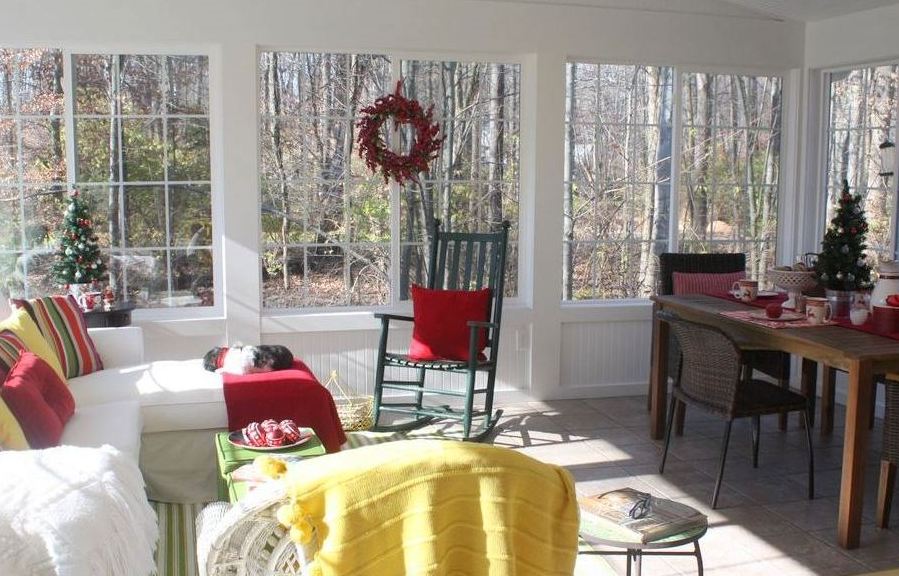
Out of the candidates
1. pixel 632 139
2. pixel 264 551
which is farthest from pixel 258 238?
pixel 264 551

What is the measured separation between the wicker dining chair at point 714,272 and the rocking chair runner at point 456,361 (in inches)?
39.0

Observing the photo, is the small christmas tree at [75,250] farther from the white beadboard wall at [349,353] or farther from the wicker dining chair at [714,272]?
the wicker dining chair at [714,272]

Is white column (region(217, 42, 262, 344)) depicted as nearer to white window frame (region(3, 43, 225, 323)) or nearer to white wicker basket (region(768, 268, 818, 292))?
white window frame (region(3, 43, 225, 323))

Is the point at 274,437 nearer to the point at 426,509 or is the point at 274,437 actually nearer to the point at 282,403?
the point at 282,403

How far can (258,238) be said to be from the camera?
5531mm

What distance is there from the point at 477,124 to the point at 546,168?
1.71 ft

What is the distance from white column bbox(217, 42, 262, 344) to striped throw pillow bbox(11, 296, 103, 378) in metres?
1.04

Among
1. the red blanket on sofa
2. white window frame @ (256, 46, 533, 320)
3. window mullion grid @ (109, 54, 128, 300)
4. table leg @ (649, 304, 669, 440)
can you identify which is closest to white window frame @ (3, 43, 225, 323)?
window mullion grid @ (109, 54, 128, 300)

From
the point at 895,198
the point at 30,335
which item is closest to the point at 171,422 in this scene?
the point at 30,335

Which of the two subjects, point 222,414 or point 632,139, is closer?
point 222,414

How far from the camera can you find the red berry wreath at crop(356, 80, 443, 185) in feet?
18.4

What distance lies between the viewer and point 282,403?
4148 millimetres

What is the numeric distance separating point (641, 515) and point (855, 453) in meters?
1.48

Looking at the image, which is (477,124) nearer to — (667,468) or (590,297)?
(590,297)
